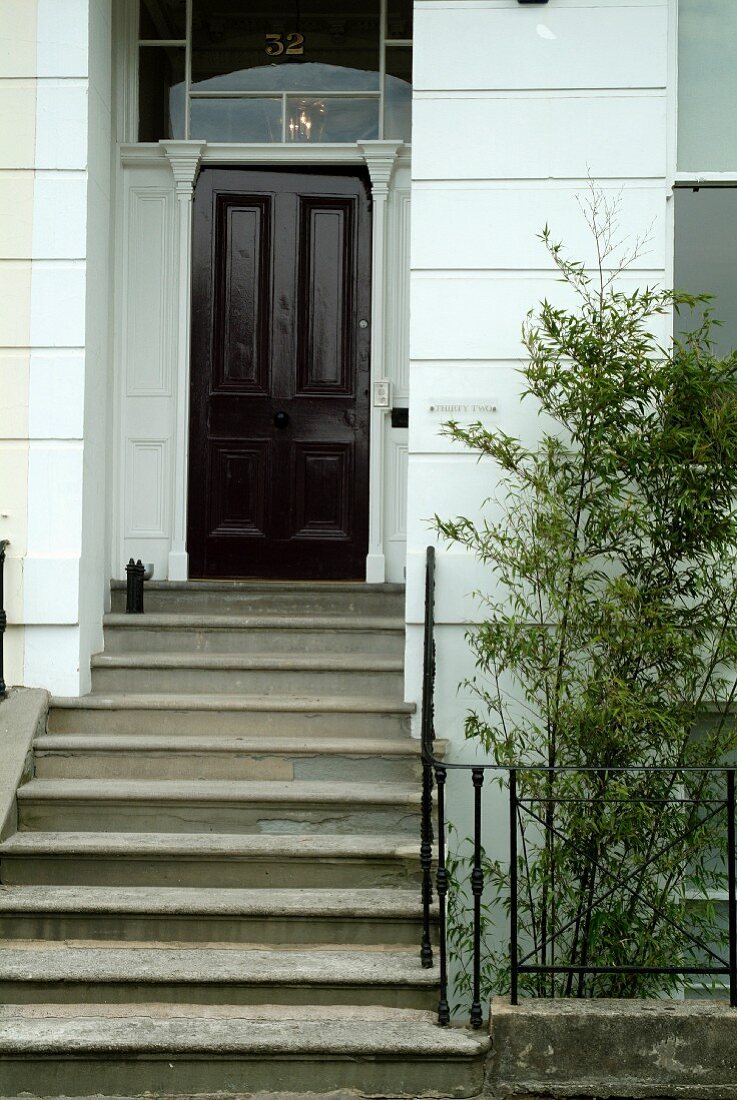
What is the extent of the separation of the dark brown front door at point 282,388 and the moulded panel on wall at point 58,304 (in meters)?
1.12

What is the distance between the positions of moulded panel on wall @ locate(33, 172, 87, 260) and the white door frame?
1.02 m

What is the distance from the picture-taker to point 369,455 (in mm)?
6086

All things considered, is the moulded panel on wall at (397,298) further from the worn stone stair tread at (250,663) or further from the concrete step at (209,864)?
the concrete step at (209,864)

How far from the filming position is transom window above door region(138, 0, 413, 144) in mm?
6062

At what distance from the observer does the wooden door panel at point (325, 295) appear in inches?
241

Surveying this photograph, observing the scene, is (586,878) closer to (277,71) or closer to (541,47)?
(541,47)

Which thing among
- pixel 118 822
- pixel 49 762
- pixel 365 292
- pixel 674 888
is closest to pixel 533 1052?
pixel 674 888

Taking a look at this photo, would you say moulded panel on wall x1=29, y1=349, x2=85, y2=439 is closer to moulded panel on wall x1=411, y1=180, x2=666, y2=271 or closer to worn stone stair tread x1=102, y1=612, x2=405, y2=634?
worn stone stair tread x1=102, y1=612, x2=405, y2=634

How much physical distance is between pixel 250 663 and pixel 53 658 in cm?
86

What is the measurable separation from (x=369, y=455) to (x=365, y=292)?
2.84ft

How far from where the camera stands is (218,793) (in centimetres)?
459

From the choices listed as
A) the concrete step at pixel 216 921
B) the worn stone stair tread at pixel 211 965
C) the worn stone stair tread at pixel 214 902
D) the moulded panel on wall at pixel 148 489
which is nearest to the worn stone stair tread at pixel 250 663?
the moulded panel on wall at pixel 148 489

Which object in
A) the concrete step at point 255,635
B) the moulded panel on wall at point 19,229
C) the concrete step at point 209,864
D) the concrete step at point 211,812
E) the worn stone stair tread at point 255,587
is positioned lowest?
the concrete step at point 209,864

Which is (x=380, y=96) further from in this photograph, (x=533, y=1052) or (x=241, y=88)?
(x=533, y=1052)
